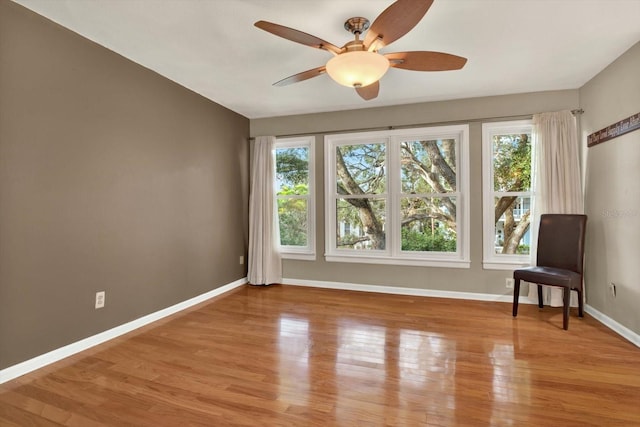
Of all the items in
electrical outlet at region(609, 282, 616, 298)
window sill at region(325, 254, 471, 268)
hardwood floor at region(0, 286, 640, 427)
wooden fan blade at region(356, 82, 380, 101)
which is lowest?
hardwood floor at region(0, 286, 640, 427)

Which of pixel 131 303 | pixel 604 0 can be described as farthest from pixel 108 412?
pixel 604 0

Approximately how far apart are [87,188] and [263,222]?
230 centimetres

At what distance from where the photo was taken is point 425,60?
2229mm

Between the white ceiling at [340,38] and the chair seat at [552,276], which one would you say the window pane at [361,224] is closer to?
the white ceiling at [340,38]

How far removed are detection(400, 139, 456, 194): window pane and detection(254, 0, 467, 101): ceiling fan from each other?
1874 mm

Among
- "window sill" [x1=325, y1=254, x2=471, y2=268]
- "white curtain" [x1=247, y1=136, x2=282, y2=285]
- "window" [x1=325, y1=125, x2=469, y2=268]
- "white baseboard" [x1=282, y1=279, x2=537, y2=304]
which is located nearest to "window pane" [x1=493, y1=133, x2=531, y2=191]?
"window" [x1=325, y1=125, x2=469, y2=268]

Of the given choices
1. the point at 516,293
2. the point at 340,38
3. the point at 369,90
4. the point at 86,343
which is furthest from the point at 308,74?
the point at 516,293

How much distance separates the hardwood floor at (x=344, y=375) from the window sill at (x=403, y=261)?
0.77 meters

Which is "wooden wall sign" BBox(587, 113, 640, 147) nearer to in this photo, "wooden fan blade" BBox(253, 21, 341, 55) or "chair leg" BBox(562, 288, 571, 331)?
"chair leg" BBox(562, 288, 571, 331)

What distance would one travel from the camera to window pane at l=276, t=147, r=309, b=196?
470 cm

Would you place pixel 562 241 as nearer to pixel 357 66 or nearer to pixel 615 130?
pixel 615 130

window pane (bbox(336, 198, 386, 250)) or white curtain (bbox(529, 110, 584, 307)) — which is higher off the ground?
white curtain (bbox(529, 110, 584, 307))

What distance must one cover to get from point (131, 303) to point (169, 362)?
0.94 m

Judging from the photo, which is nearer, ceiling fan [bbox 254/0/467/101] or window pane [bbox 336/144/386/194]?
ceiling fan [bbox 254/0/467/101]
